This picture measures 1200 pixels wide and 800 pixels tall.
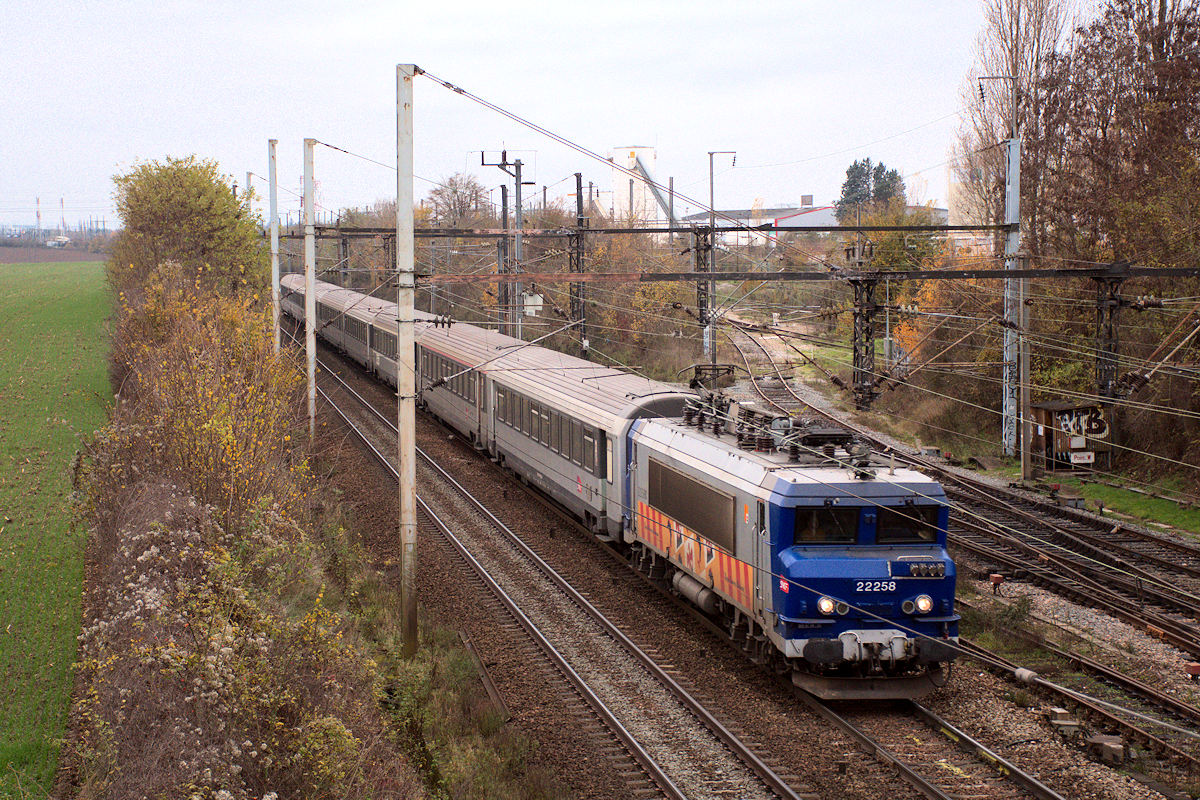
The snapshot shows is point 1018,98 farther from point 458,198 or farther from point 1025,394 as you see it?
point 458,198

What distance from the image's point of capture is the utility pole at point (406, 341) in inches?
525

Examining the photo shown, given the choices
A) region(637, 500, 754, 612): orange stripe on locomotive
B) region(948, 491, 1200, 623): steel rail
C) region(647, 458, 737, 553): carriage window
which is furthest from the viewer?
region(948, 491, 1200, 623): steel rail

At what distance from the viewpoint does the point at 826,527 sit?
11531 millimetres

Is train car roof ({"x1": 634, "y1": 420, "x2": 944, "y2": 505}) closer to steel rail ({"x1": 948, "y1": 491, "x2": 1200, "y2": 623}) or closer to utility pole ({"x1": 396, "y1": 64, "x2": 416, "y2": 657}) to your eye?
steel rail ({"x1": 948, "y1": 491, "x2": 1200, "y2": 623})

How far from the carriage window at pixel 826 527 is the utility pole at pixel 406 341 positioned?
512 centimetres

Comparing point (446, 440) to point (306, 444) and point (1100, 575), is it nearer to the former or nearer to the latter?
point (306, 444)

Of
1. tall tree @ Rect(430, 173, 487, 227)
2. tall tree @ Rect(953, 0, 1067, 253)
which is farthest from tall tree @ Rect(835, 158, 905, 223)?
tall tree @ Rect(953, 0, 1067, 253)

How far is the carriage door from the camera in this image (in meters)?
11.7

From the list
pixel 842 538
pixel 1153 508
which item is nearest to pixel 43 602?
pixel 842 538

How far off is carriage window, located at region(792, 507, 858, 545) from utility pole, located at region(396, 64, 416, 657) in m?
5.12

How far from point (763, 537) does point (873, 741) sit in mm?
2501

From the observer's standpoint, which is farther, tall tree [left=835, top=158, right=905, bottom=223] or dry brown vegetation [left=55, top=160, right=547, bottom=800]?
tall tree [left=835, top=158, right=905, bottom=223]

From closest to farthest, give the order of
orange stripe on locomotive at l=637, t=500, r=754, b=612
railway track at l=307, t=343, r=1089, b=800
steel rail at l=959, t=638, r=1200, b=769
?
1. railway track at l=307, t=343, r=1089, b=800
2. steel rail at l=959, t=638, r=1200, b=769
3. orange stripe on locomotive at l=637, t=500, r=754, b=612

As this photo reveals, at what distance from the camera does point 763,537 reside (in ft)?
38.8
